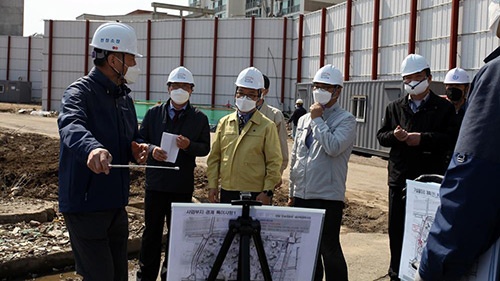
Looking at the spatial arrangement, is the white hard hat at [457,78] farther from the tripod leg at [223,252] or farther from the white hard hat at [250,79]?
the tripod leg at [223,252]

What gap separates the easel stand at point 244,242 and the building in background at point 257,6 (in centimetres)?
4827

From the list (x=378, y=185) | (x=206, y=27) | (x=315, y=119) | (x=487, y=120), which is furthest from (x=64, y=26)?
(x=487, y=120)

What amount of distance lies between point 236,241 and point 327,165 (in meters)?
2.02

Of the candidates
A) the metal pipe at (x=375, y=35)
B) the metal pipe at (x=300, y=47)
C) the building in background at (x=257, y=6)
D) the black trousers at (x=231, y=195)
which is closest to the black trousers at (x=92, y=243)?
the black trousers at (x=231, y=195)

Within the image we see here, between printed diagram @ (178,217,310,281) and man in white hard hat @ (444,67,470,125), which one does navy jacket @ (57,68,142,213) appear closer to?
printed diagram @ (178,217,310,281)

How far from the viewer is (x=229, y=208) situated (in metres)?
2.78

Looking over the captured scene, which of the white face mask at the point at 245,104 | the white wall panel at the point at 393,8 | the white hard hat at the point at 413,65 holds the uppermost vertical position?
the white wall panel at the point at 393,8

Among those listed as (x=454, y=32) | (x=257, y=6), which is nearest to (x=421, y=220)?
(x=454, y=32)

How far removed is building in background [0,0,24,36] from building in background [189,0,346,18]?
22.6m

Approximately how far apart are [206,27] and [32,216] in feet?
90.1

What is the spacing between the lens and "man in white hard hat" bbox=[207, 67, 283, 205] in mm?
4977

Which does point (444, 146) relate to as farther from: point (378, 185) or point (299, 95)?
point (299, 95)

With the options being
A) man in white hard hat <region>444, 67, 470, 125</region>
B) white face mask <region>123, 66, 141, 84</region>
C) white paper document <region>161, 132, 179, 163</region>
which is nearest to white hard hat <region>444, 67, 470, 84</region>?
man in white hard hat <region>444, 67, 470, 125</region>

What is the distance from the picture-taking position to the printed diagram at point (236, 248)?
277 centimetres
